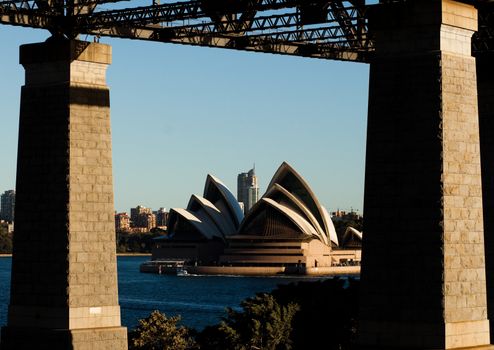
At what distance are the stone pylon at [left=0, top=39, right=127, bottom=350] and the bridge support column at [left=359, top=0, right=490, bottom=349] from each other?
32.8 feet

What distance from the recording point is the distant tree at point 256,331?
58312mm

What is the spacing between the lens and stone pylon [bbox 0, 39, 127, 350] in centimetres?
4309

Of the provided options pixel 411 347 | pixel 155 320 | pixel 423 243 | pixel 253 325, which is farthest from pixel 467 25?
pixel 155 320

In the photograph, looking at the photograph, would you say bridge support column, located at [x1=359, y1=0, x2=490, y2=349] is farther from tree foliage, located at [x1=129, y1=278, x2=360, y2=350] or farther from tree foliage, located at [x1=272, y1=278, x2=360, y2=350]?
tree foliage, located at [x1=129, y1=278, x2=360, y2=350]

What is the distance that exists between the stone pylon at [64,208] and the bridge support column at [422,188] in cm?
1000

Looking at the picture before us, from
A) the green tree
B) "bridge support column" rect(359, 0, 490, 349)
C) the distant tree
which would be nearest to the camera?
"bridge support column" rect(359, 0, 490, 349)

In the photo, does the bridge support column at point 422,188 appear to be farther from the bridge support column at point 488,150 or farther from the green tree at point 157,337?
the green tree at point 157,337

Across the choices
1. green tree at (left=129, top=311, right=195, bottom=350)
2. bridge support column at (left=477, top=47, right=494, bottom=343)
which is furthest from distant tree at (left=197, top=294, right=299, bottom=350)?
bridge support column at (left=477, top=47, right=494, bottom=343)

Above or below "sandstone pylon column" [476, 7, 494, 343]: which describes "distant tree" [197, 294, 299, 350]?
below

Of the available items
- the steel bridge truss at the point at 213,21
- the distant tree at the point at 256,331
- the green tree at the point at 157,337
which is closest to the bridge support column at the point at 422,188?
the steel bridge truss at the point at 213,21

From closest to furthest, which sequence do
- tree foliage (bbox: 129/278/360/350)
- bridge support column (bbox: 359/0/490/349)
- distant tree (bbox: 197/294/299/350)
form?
1. bridge support column (bbox: 359/0/490/349)
2. distant tree (bbox: 197/294/299/350)
3. tree foliage (bbox: 129/278/360/350)

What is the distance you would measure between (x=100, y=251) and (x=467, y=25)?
13819mm

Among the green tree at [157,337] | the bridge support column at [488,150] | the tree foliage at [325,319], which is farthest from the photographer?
the green tree at [157,337]

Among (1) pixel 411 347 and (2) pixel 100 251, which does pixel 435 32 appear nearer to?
(1) pixel 411 347
